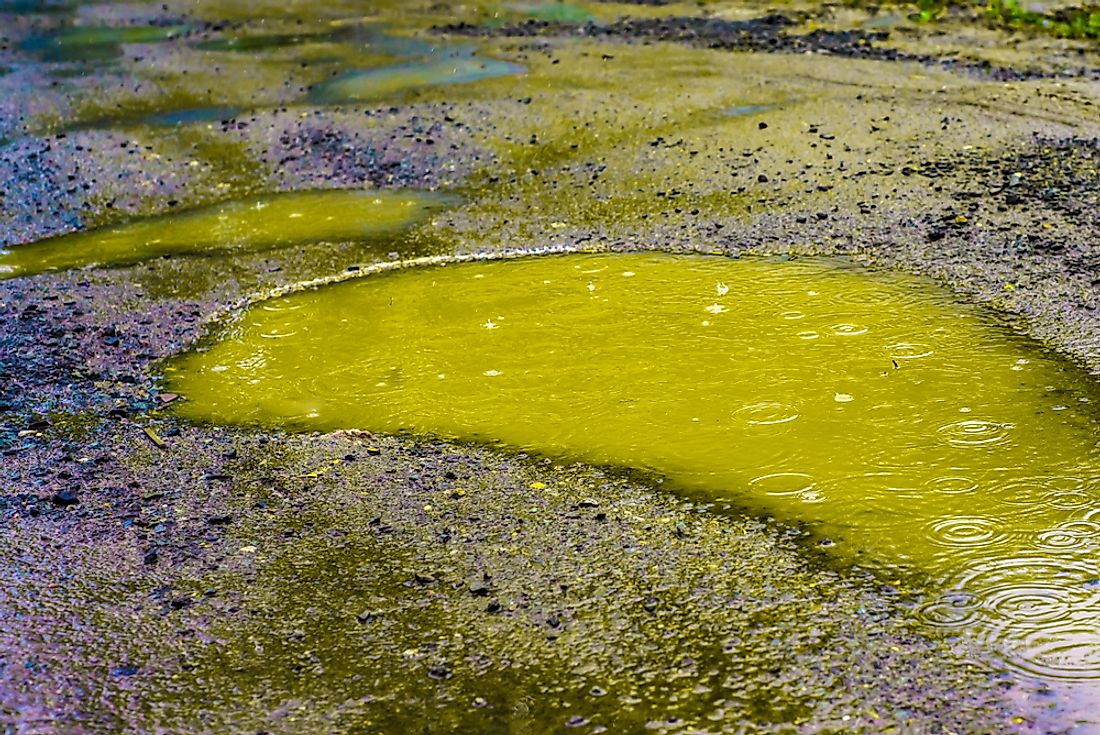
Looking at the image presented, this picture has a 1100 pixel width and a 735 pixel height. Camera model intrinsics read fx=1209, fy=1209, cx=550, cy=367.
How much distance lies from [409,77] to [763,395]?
22.3ft

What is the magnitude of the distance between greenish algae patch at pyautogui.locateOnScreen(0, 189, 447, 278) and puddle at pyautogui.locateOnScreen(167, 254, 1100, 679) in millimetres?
941

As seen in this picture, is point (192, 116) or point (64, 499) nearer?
point (64, 499)

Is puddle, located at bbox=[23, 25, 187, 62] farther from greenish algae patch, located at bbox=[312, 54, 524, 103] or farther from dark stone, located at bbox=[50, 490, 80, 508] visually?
dark stone, located at bbox=[50, 490, 80, 508]

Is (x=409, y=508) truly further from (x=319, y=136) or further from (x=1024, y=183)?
(x=319, y=136)

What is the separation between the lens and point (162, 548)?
3963 mm

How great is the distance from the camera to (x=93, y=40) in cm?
1330

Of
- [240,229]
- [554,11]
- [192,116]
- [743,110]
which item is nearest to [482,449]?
[240,229]

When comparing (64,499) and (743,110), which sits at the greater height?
(743,110)

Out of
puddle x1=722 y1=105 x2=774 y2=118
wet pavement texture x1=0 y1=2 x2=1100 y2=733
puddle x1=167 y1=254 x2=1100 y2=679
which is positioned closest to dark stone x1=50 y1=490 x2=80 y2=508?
wet pavement texture x1=0 y1=2 x2=1100 y2=733

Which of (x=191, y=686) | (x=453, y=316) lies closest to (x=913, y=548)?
(x=191, y=686)

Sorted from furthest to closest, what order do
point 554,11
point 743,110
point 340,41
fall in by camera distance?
point 554,11 < point 340,41 < point 743,110

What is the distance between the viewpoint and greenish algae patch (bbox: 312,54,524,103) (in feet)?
33.3

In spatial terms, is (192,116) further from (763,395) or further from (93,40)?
(763,395)

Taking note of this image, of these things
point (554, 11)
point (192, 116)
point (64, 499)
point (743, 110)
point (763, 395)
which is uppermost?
point (554, 11)
